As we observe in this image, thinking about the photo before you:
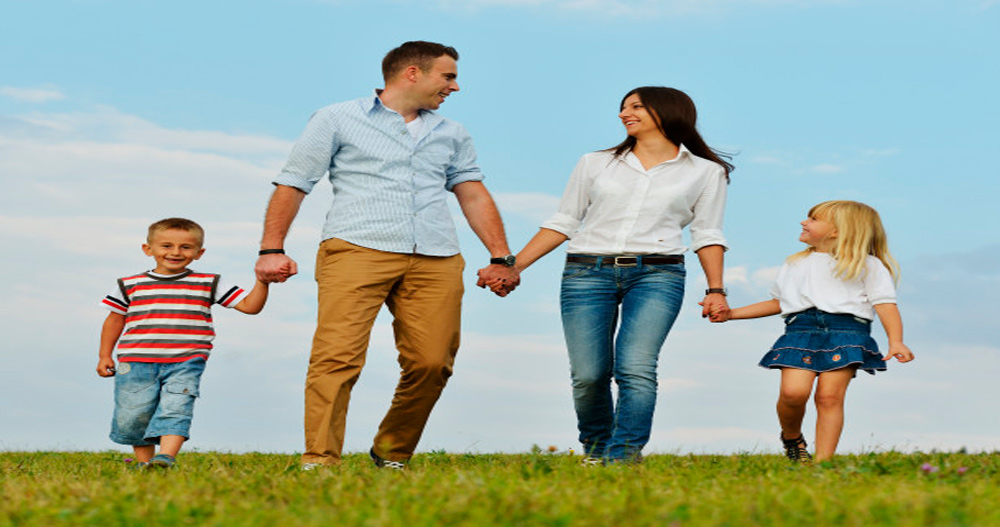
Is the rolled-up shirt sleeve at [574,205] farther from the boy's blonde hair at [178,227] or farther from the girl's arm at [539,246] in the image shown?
the boy's blonde hair at [178,227]

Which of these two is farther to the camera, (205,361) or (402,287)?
(205,361)

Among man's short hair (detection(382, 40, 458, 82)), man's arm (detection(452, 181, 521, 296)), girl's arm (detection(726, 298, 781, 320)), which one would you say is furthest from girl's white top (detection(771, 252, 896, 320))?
man's short hair (detection(382, 40, 458, 82))

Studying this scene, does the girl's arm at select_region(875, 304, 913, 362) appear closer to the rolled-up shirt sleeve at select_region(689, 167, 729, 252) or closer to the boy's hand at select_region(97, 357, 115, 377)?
the rolled-up shirt sleeve at select_region(689, 167, 729, 252)

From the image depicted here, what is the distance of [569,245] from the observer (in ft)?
27.2

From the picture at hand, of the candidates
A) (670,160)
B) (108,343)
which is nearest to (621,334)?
(670,160)

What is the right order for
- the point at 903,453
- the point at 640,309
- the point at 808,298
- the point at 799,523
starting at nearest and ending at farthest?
the point at 799,523 < the point at 640,309 < the point at 808,298 < the point at 903,453

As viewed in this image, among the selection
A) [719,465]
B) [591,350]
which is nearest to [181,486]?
[591,350]

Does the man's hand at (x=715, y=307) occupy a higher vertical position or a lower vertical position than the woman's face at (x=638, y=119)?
lower

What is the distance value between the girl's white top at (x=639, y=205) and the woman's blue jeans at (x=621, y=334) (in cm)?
19

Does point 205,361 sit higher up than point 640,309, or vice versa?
point 640,309

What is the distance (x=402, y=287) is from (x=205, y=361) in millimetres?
1851

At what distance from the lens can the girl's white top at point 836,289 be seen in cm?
857

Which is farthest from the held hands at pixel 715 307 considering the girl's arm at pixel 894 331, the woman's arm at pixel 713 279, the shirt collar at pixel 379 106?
the shirt collar at pixel 379 106

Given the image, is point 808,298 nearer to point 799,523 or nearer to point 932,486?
point 932,486
